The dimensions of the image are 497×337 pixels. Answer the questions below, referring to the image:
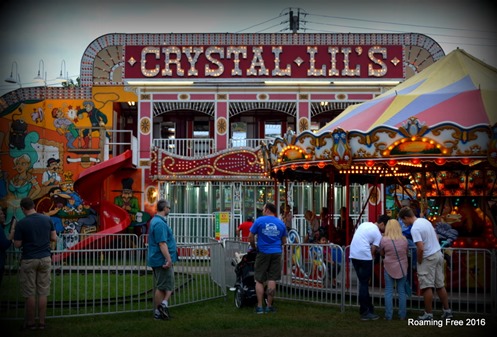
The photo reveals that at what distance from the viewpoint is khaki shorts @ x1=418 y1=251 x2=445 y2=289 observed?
992cm

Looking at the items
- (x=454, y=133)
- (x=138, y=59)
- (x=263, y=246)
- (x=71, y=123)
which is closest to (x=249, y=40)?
(x=138, y=59)

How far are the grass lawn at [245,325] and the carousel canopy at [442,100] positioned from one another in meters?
4.61

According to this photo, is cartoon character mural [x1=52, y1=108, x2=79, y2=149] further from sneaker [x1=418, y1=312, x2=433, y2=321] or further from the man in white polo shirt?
sneaker [x1=418, y1=312, x2=433, y2=321]

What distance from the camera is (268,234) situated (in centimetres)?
1088

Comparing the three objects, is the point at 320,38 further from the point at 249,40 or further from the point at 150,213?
the point at 150,213

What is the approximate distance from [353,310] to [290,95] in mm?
14485

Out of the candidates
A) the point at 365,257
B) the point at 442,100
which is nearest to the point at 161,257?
the point at 365,257

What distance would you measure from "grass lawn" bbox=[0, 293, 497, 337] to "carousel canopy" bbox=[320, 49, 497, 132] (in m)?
4.61

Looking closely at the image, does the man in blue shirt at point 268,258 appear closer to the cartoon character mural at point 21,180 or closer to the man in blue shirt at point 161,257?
the man in blue shirt at point 161,257

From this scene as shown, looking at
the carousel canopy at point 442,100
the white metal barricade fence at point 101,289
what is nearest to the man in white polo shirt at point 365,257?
the white metal barricade fence at point 101,289

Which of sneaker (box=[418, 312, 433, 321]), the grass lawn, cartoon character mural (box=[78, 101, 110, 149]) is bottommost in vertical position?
the grass lawn

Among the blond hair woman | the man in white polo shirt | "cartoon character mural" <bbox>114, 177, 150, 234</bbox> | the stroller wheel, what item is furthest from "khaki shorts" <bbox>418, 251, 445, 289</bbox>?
"cartoon character mural" <bbox>114, 177, 150, 234</bbox>

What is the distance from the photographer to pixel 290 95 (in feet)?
81.3

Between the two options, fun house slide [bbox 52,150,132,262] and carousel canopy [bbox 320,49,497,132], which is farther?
fun house slide [bbox 52,150,132,262]
